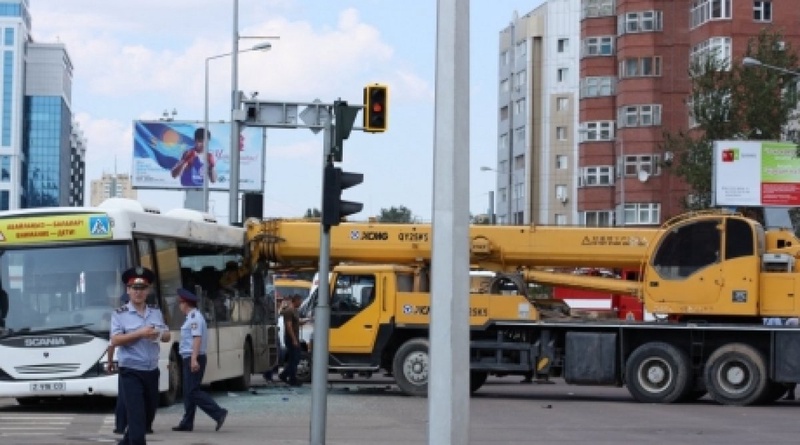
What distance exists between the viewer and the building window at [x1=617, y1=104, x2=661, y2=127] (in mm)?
84500

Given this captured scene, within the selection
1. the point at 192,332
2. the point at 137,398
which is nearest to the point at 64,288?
the point at 192,332

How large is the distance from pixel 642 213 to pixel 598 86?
9256 mm

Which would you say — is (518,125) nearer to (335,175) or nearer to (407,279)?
(407,279)

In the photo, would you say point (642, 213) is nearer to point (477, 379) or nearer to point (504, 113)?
point (504, 113)

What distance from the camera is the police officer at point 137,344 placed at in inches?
616

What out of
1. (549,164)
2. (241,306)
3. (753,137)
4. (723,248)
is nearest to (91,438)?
(241,306)

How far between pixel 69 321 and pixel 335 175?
7519 millimetres

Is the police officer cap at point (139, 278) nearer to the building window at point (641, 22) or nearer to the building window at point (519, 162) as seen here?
the building window at point (641, 22)

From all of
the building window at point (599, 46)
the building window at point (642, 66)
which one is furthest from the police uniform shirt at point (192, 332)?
the building window at point (599, 46)

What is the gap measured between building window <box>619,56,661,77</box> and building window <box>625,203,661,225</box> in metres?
6.10

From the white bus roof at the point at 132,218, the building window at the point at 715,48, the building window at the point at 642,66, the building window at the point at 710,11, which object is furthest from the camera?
the building window at the point at 642,66

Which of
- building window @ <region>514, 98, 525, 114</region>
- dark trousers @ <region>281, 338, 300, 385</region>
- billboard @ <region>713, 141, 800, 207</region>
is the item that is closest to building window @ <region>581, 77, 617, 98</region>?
building window @ <region>514, 98, 525, 114</region>

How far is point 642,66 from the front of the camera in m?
84.5

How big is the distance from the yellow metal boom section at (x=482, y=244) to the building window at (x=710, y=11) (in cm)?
4618
